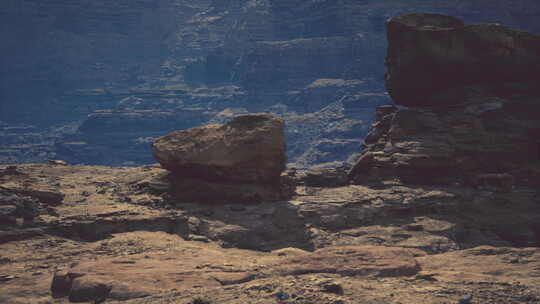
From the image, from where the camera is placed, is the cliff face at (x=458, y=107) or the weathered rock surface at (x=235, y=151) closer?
the weathered rock surface at (x=235, y=151)

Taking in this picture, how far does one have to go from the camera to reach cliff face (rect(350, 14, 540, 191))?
728 inches

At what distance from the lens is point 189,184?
17.4m

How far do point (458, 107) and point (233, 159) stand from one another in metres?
9.85

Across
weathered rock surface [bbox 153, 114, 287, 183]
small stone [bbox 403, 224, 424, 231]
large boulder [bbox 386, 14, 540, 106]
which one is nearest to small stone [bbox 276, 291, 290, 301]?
small stone [bbox 403, 224, 424, 231]

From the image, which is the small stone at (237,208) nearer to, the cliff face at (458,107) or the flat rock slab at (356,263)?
the cliff face at (458,107)

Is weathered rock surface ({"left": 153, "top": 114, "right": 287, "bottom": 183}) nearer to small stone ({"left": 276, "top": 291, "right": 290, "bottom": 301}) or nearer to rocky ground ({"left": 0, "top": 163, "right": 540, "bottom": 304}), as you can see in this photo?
rocky ground ({"left": 0, "top": 163, "right": 540, "bottom": 304})

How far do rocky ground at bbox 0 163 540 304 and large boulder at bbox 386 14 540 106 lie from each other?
5.95m

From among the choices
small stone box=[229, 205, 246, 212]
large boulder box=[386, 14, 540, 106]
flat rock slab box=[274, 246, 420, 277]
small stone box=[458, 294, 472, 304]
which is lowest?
small stone box=[229, 205, 246, 212]

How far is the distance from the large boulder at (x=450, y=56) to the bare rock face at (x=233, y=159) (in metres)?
7.87

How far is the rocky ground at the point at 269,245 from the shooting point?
8617mm

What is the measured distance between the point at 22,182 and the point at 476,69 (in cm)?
1813

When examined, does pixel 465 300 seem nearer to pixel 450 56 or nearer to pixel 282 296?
pixel 282 296

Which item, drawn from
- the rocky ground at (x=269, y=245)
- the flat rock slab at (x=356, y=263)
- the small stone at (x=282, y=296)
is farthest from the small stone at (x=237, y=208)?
the small stone at (x=282, y=296)

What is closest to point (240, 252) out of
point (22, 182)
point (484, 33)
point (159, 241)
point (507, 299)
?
point (159, 241)
